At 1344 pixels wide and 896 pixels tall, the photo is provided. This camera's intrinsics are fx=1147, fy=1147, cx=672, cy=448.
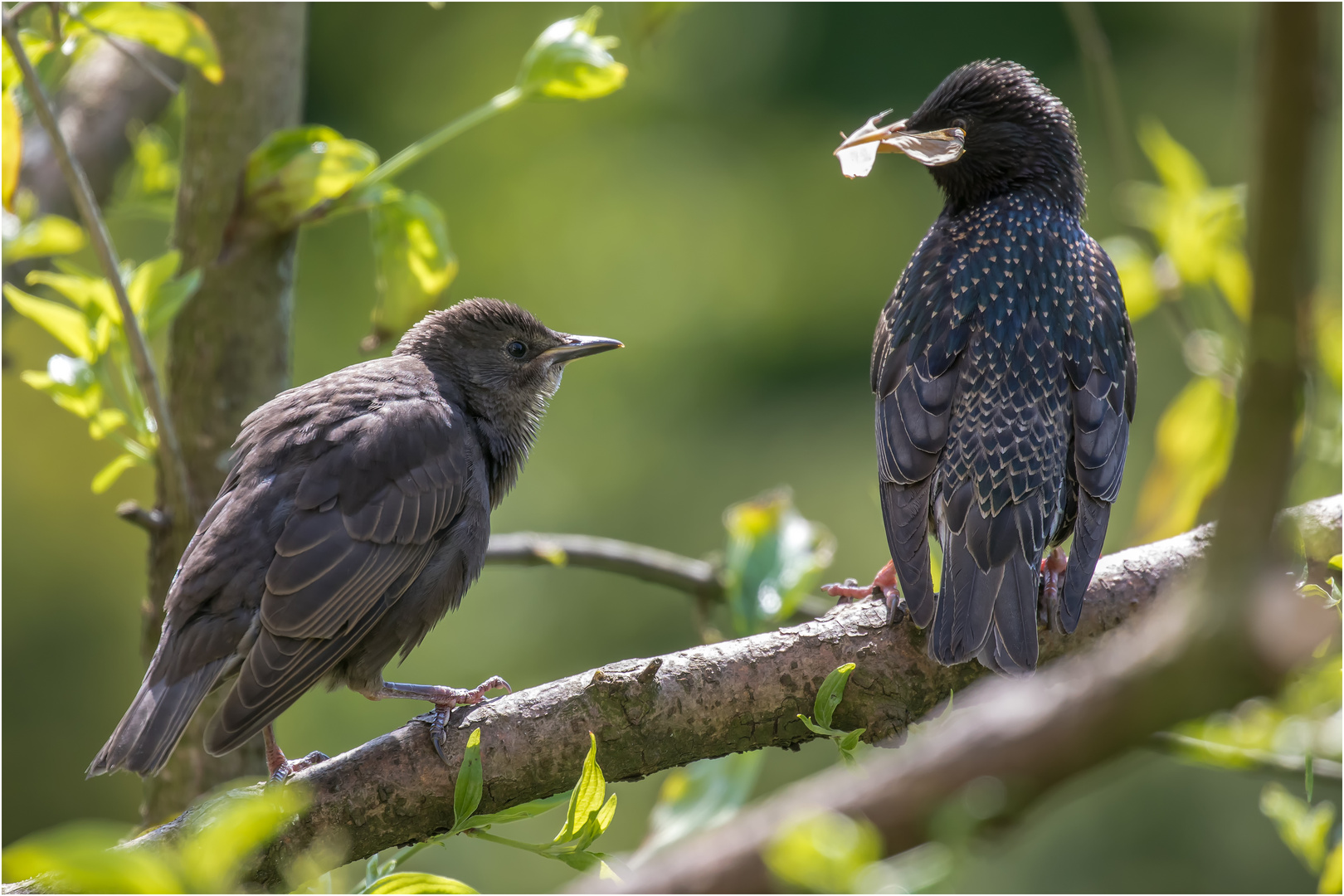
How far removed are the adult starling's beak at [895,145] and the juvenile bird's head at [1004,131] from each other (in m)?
0.07

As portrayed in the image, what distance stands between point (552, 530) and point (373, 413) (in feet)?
17.1

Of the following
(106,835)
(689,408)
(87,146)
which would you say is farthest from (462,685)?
(106,835)

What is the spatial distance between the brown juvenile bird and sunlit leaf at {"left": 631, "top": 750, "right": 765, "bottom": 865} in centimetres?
66

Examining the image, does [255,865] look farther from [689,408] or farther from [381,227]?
[689,408]

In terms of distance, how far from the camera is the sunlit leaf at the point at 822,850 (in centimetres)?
90

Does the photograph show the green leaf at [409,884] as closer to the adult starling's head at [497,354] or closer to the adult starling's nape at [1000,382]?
the adult starling's nape at [1000,382]

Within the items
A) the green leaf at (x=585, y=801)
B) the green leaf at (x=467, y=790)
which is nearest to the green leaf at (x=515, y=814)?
the green leaf at (x=467, y=790)

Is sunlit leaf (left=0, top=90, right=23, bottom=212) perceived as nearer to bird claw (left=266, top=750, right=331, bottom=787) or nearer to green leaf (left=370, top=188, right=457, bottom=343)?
green leaf (left=370, top=188, right=457, bottom=343)

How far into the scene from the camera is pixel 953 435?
3146 millimetres

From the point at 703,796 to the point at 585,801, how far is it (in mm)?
1466

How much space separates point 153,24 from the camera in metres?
2.82

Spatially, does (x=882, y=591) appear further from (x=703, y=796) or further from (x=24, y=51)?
(x=24, y=51)

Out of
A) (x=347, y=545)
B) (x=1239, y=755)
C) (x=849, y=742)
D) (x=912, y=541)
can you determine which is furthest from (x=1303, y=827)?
(x=347, y=545)

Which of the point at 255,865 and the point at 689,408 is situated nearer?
the point at 255,865
